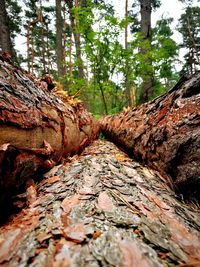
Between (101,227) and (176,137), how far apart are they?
32.2 inches

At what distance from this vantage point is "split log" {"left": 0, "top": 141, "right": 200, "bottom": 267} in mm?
536

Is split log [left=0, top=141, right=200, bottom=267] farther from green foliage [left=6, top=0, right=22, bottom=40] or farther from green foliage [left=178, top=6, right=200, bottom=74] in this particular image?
green foliage [left=178, top=6, right=200, bottom=74]

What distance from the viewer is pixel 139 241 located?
0.60 m

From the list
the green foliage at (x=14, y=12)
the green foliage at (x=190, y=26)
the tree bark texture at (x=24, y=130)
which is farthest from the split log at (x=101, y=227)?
the green foliage at (x=190, y=26)

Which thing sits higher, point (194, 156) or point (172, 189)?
point (194, 156)

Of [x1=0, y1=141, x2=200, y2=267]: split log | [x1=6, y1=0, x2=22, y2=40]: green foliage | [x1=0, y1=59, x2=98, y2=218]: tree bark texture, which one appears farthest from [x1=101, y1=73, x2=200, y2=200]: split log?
[x1=6, y1=0, x2=22, y2=40]: green foliage

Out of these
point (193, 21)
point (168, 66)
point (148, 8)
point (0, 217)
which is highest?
point (193, 21)

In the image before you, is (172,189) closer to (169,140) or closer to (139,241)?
(169,140)

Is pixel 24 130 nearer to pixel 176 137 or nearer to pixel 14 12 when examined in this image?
pixel 176 137

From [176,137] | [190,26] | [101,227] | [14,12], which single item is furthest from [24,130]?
[190,26]

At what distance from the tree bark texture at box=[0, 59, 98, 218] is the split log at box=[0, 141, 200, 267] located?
119 millimetres

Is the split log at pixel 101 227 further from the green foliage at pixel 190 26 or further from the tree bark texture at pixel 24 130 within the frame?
the green foliage at pixel 190 26

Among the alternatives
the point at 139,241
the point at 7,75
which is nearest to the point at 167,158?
the point at 139,241

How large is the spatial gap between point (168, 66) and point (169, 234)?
21.0 feet
